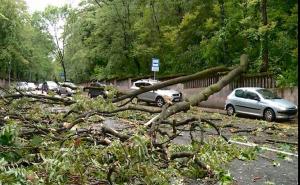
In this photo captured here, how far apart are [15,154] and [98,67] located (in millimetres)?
44700

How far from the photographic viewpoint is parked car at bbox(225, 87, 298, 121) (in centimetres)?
1861

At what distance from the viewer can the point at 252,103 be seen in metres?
19.8

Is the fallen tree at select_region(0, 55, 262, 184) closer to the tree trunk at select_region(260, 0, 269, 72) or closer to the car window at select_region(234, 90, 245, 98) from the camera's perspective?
the car window at select_region(234, 90, 245, 98)

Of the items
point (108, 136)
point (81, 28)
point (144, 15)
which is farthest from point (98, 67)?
point (108, 136)

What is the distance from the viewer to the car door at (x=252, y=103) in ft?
63.9

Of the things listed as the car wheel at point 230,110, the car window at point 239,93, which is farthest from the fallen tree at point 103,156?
the car wheel at point 230,110

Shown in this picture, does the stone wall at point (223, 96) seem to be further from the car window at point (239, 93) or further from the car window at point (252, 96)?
the car window at point (239, 93)

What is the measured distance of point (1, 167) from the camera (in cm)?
451

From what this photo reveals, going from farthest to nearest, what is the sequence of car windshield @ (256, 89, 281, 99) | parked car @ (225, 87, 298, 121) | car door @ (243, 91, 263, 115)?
car windshield @ (256, 89, 281, 99), car door @ (243, 91, 263, 115), parked car @ (225, 87, 298, 121)

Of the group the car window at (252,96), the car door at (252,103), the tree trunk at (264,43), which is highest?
the tree trunk at (264,43)

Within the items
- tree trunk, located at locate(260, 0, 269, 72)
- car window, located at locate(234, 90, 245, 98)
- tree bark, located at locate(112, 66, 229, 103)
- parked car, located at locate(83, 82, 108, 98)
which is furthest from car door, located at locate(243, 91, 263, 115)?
tree bark, located at locate(112, 66, 229, 103)

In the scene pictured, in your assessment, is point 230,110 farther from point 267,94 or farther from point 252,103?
Result: point 267,94

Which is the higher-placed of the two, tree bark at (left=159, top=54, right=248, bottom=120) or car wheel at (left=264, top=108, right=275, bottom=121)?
tree bark at (left=159, top=54, right=248, bottom=120)

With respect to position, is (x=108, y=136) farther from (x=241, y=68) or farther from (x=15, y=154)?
(x=241, y=68)
